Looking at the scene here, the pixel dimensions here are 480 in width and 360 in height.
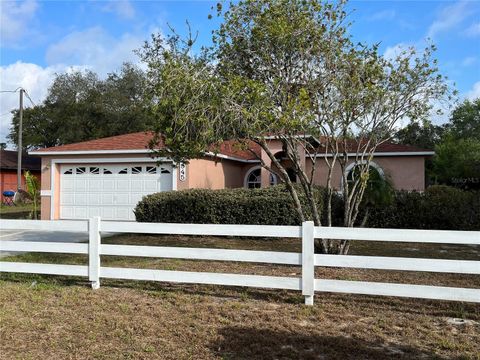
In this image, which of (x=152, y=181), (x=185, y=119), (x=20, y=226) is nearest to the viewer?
(x=185, y=119)

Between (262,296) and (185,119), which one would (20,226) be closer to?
(185,119)

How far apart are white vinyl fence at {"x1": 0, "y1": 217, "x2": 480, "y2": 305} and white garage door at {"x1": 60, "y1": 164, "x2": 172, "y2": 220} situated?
9346 millimetres

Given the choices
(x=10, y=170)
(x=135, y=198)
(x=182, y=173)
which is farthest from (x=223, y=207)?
(x=10, y=170)

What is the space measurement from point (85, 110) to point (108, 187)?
21.7 meters

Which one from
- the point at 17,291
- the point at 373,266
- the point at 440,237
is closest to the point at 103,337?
the point at 17,291

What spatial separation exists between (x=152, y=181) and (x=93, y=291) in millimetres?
10202

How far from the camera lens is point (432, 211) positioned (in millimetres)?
15016

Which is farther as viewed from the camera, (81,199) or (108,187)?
(81,199)

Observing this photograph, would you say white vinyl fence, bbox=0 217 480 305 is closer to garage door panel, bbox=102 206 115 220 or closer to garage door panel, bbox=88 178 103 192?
garage door panel, bbox=102 206 115 220

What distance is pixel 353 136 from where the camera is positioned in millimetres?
8984

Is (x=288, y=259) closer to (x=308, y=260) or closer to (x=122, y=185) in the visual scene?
(x=308, y=260)

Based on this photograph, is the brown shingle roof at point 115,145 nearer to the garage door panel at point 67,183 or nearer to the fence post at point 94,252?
the garage door panel at point 67,183

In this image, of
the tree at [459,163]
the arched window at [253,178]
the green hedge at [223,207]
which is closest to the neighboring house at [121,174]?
the green hedge at [223,207]

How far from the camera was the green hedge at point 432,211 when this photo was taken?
1477 cm
